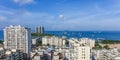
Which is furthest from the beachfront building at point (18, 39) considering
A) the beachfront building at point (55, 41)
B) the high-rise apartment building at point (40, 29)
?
the high-rise apartment building at point (40, 29)

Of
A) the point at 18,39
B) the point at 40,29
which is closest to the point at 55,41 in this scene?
the point at 18,39

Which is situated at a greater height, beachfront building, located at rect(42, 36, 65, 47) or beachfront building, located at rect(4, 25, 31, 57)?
beachfront building, located at rect(4, 25, 31, 57)

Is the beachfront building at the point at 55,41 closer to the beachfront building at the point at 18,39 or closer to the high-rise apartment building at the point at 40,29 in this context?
the beachfront building at the point at 18,39

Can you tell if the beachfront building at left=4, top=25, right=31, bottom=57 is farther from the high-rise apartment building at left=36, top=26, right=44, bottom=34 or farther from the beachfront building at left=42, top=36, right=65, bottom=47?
the high-rise apartment building at left=36, top=26, right=44, bottom=34

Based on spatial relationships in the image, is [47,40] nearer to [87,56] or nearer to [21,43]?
[21,43]

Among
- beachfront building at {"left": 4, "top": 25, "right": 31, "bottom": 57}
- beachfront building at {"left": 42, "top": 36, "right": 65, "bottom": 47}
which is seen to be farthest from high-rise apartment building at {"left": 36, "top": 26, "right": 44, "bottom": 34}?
beachfront building at {"left": 4, "top": 25, "right": 31, "bottom": 57}

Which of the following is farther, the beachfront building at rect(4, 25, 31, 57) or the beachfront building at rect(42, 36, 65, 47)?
the beachfront building at rect(42, 36, 65, 47)

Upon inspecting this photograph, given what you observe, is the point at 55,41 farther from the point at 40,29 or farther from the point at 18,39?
the point at 40,29

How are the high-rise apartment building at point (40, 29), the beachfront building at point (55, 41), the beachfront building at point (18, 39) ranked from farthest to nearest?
the high-rise apartment building at point (40, 29)
the beachfront building at point (55, 41)
the beachfront building at point (18, 39)
